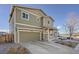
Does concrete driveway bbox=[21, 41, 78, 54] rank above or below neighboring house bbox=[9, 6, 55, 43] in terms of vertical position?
below

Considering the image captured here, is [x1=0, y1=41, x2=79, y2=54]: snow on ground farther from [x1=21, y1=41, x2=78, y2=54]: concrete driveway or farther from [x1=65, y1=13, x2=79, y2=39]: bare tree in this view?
[x1=65, y1=13, x2=79, y2=39]: bare tree

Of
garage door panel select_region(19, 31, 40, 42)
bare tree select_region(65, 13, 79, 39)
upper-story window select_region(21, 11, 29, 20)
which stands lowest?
garage door panel select_region(19, 31, 40, 42)

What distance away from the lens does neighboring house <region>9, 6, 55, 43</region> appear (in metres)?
2.77

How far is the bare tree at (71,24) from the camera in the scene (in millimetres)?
2764

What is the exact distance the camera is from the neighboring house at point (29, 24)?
2.77m

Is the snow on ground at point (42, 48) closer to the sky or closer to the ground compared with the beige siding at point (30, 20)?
closer to the ground

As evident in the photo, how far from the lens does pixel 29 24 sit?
9.27ft

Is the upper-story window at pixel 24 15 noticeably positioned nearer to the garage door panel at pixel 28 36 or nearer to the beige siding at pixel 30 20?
the beige siding at pixel 30 20

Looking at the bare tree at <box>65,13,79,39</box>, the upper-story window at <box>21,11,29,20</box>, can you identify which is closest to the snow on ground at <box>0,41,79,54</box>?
the bare tree at <box>65,13,79,39</box>

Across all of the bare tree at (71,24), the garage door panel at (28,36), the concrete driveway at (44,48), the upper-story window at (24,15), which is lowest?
the concrete driveway at (44,48)

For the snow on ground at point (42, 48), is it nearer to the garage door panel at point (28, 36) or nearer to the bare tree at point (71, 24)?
the garage door panel at point (28, 36)

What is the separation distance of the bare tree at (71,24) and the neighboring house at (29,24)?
0.93 feet

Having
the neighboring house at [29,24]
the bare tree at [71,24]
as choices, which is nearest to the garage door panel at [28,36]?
the neighboring house at [29,24]

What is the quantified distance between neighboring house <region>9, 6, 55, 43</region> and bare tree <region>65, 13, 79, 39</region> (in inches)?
11.2
